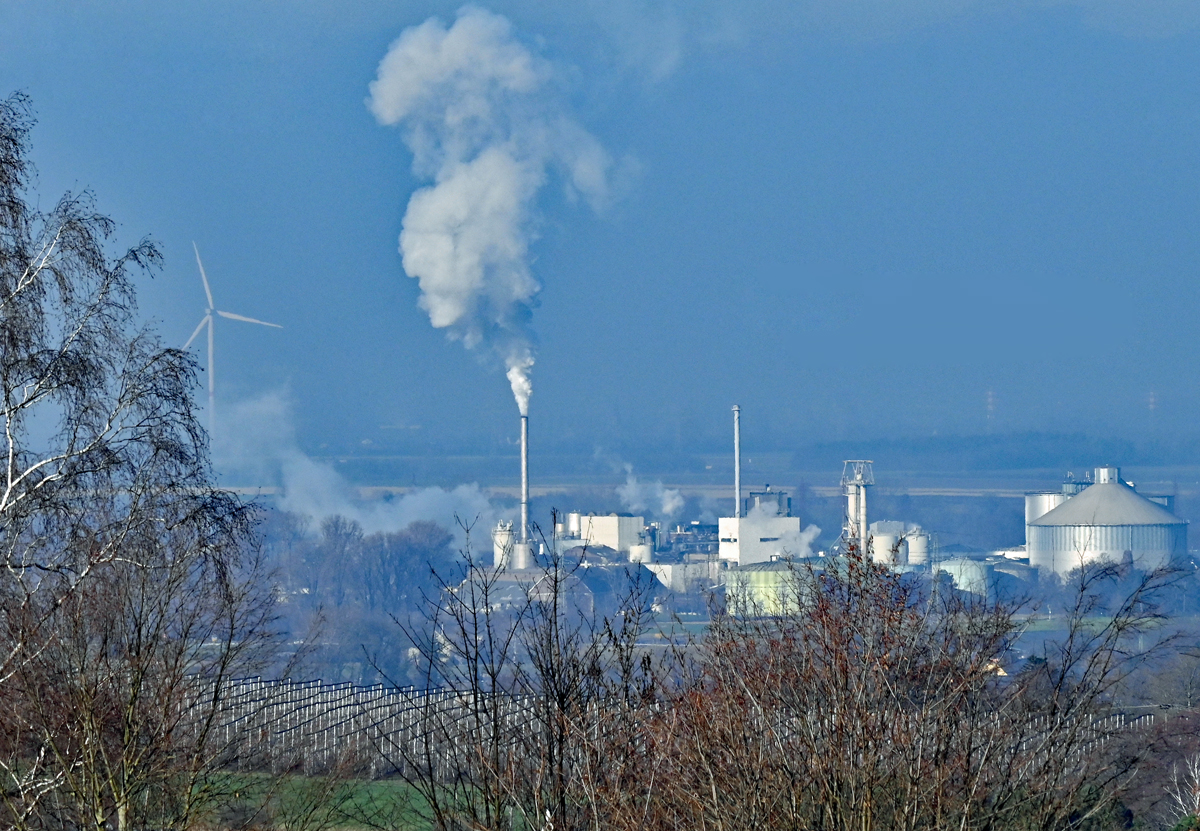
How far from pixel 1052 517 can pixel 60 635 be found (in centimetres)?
8360

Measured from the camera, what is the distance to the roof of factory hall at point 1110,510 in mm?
84375

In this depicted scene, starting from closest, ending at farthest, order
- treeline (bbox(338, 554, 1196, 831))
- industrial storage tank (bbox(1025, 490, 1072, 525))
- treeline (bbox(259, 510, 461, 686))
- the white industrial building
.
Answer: treeline (bbox(338, 554, 1196, 831))
treeline (bbox(259, 510, 461, 686))
the white industrial building
industrial storage tank (bbox(1025, 490, 1072, 525))

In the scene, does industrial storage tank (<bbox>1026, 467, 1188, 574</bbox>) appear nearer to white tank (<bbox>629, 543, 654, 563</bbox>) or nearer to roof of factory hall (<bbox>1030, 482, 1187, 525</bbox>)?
roof of factory hall (<bbox>1030, 482, 1187, 525</bbox>)

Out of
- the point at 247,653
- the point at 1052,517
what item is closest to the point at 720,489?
the point at 1052,517

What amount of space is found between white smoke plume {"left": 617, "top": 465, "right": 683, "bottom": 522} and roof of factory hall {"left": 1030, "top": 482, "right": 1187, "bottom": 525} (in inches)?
1761

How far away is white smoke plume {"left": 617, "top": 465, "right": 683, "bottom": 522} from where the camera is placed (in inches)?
5103

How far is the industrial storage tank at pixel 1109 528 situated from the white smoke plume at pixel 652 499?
1748 inches

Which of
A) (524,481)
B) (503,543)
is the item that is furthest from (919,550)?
(503,543)

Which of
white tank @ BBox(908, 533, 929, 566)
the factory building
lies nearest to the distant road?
the factory building

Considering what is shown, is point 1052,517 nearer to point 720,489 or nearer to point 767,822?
point 720,489

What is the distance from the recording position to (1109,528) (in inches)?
3292

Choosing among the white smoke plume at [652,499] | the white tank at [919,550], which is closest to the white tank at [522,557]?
the white tank at [919,550]

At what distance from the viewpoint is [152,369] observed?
10.0 metres

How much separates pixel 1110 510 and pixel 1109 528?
1.95m
